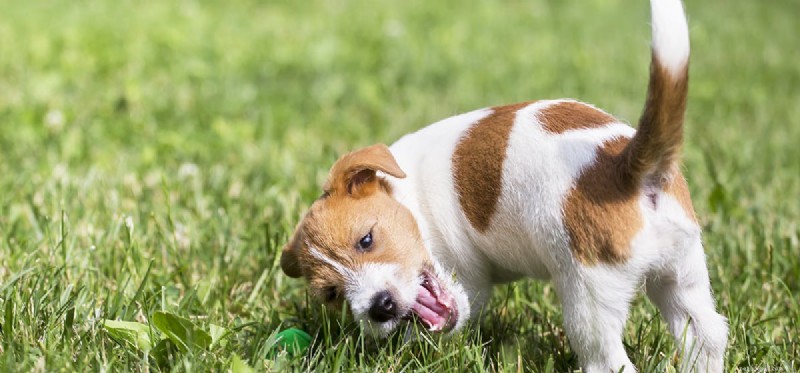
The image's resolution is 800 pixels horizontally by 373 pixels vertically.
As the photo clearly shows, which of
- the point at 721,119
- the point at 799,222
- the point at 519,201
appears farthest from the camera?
the point at 721,119

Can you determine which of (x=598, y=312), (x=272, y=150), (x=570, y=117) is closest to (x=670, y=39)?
(x=570, y=117)

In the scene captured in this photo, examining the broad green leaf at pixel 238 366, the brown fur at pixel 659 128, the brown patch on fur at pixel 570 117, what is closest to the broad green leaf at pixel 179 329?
the broad green leaf at pixel 238 366

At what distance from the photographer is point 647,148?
244 cm

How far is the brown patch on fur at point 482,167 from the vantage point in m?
2.71

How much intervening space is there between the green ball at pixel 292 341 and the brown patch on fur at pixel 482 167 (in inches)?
26.0

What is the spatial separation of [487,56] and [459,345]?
5.38m

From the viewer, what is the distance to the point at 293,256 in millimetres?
3008

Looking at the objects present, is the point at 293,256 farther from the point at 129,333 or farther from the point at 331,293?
the point at 129,333

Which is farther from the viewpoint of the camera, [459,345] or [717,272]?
[717,272]

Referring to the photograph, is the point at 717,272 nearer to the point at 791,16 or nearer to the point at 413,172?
the point at 413,172

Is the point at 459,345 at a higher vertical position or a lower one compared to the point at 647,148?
lower

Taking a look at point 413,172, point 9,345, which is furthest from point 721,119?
point 9,345

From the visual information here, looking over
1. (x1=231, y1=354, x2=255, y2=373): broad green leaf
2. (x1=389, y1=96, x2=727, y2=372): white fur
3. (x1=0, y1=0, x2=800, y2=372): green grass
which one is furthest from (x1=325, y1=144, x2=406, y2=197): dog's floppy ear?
(x1=231, y1=354, x2=255, y2=373): broad green leaf

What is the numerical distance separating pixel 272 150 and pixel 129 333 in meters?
2.57
